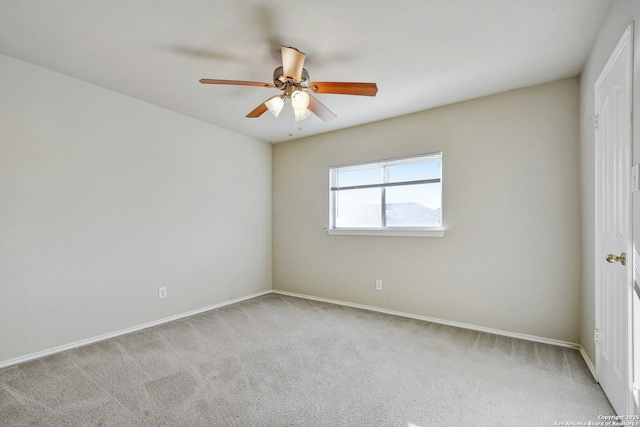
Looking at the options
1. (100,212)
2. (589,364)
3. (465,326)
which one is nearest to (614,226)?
(589,364)

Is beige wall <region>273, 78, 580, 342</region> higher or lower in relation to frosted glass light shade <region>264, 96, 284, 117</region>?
lower

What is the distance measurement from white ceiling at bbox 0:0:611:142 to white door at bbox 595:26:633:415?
49 cm

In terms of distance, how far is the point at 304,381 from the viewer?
6.70ft

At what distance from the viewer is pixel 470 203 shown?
3.08m

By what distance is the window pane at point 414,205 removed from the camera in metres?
3.37

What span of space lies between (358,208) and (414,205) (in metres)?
0.79

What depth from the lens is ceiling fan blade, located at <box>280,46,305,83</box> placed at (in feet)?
6.08

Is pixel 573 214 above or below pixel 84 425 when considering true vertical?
above

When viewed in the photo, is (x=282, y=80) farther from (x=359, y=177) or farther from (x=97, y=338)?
(x=97, y=338)

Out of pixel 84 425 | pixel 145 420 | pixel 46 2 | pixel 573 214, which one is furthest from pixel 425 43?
pixel 84 425

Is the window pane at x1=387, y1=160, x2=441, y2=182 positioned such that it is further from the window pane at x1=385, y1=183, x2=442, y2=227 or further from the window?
the window pane at x1=385, y1=183, x2=442, y2=227

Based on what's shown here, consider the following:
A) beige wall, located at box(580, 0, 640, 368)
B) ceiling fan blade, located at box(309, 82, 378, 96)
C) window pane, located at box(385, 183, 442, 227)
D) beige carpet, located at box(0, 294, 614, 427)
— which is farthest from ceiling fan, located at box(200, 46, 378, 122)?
beige carpet, located at box(0, 294, 614, 427)

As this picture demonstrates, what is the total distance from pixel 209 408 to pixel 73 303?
1.82 meters

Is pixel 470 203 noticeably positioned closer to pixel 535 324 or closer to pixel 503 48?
pixel 535 324
